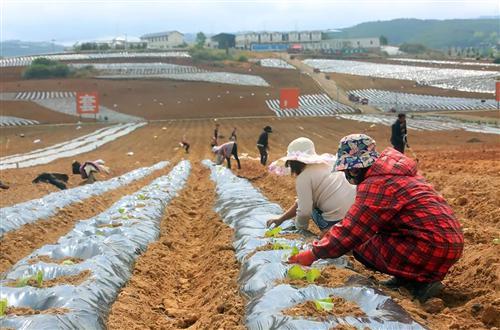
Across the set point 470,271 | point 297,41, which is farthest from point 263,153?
point 297,41

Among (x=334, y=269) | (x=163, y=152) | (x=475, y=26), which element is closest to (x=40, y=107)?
(x=163, y=152)

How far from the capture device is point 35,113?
4375cm

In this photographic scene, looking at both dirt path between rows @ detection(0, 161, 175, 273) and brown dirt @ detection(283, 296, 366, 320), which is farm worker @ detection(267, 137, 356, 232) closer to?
brown dirt @ detection(283, 296, 366, 320)

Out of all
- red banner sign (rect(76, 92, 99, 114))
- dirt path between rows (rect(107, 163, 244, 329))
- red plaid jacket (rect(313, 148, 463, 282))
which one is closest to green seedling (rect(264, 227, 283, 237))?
dirt path between rows (rect(107, 163, 244, 329))

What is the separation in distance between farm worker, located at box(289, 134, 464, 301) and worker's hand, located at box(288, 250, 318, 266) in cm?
1

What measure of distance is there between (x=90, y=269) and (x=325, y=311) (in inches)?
90.6

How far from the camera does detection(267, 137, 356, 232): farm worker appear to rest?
16.3 ft

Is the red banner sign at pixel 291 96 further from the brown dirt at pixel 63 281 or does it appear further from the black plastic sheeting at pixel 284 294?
the brown dirt at pixel 63 281

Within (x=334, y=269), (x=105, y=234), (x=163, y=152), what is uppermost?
(x=334, y=269)

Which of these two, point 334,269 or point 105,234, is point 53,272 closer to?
point 105,234

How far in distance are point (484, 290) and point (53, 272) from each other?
10.6 feet

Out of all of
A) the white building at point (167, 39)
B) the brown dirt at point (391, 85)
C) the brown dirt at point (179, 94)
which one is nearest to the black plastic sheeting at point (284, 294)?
the brown dirt at point (179, 94)

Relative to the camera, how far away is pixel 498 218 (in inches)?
255

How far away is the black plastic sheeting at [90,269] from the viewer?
11.7ft
